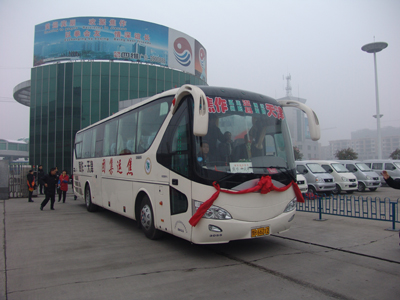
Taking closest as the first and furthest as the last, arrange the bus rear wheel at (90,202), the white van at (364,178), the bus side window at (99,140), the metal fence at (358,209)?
1. the metal fence at (358,209)
2. the bus side window at (99,140)
3. the bus rear wheel at (90,202)
4. the white van at (364,178)

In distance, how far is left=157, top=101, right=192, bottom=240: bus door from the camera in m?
5.46

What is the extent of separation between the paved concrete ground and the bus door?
2.28 feet

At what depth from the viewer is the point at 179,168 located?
5691 millimetres

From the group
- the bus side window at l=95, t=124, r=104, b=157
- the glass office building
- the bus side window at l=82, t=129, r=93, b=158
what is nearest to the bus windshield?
the bus side window at l=95, t=124, r=104, b=157

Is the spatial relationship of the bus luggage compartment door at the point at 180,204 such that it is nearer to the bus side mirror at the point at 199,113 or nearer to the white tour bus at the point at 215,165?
the white tour bus at the point at 215,165

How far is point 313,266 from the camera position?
200 inches

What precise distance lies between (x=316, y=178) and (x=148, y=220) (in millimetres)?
10710

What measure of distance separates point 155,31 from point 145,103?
97.3 feet

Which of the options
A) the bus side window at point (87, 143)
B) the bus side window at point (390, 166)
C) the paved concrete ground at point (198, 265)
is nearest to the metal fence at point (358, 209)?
the paved concrete ground at point (198, 265)

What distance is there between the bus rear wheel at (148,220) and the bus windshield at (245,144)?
233 centimetres

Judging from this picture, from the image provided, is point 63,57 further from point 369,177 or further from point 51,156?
point 369,177

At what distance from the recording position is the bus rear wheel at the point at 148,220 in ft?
22.5

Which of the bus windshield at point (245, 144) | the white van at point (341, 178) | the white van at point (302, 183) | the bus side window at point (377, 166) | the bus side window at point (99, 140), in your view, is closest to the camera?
the bus windshield at point (245, 144)

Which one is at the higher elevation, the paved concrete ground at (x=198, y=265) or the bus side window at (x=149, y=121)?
the bus side window at (x=149, y=121)
